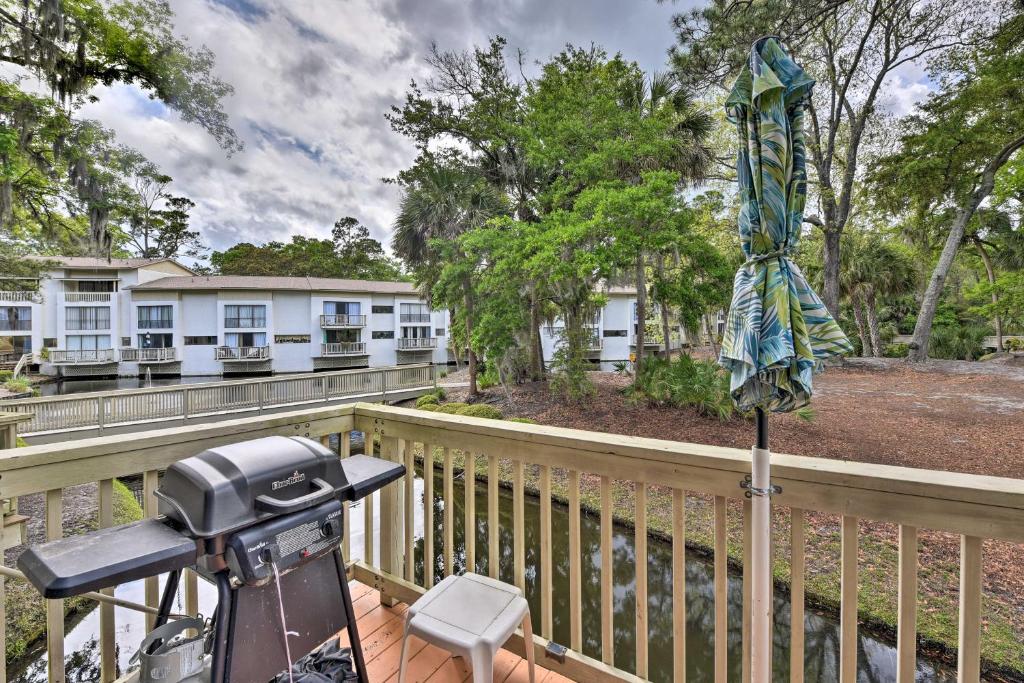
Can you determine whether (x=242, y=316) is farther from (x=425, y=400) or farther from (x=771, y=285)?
(x=771, y=285)

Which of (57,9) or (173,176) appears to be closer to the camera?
(57,9)

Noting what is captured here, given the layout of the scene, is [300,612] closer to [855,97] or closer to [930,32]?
[930,32]

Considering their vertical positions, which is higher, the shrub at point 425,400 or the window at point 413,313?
the window at point 413,313

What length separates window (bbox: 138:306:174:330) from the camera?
1778 centimetres

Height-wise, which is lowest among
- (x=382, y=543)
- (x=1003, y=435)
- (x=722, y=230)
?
(x=1003, y=435)

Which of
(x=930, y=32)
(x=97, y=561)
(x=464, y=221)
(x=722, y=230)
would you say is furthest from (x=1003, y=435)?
(x=464, y=221)

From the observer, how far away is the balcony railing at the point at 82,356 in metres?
16.9

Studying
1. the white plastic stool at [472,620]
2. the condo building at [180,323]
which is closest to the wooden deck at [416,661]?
the white plastic stool at [472,620]

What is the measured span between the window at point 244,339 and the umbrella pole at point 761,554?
2115 centimetres

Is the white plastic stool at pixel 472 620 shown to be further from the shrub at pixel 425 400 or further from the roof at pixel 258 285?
the roof at pixel 258 285

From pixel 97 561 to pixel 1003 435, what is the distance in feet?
32.7

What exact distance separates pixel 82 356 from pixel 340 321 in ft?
33.3

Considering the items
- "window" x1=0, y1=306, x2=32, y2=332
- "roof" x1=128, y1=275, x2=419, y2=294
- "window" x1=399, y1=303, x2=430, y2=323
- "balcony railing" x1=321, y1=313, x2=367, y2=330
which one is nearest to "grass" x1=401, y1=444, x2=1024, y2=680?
"roof" x1=128, y1=275, x2=419, y2=294

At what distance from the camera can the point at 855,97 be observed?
37.1 feet
